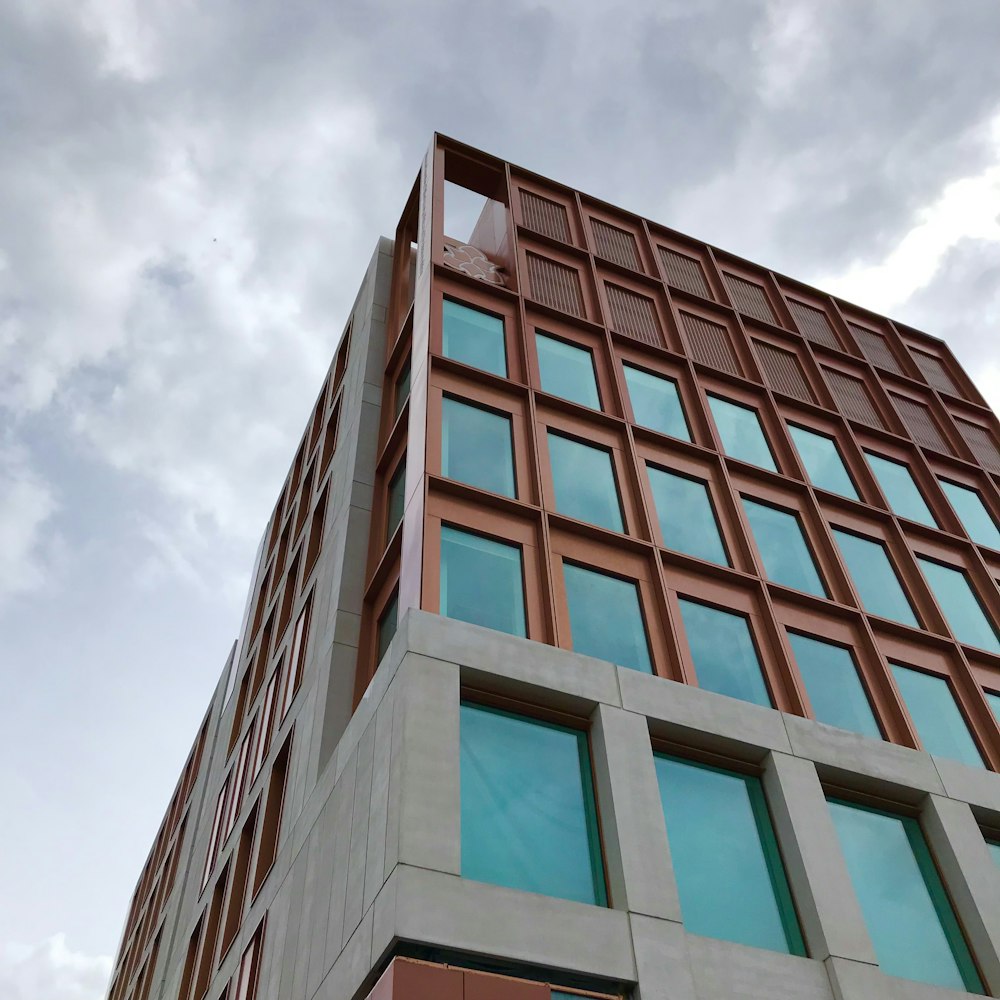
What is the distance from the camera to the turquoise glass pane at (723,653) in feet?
62.4

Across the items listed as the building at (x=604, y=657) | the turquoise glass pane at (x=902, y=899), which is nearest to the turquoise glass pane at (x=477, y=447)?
the building at (x=604, y=657)

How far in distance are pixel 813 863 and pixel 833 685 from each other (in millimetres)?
5576

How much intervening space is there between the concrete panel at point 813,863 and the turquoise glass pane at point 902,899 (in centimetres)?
64

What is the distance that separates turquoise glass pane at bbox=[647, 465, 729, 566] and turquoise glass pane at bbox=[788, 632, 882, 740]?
8.24ft

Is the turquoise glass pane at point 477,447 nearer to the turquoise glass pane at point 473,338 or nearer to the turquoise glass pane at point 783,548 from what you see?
the turquoise glass pane at point 473,338

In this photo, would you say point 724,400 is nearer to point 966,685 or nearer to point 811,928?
point 966,685

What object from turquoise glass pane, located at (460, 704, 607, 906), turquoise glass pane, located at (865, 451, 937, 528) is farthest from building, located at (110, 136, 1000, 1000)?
turquoise glass pane, located at (865, 451, 937, 528)

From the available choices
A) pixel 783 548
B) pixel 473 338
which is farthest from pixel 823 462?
pixel 473 338

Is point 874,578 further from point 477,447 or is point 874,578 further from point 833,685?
point 477,447

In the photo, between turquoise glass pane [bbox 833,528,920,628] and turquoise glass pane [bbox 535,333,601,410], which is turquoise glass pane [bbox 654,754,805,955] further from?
turquoise glass pane [bbox 535,333,601,410]

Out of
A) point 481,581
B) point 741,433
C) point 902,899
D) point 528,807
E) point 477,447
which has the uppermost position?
point 741,433

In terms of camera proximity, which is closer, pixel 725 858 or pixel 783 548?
pixel 725 858

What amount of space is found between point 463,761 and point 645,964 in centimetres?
360

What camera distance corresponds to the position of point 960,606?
25.0m
